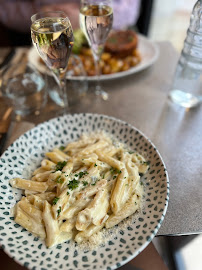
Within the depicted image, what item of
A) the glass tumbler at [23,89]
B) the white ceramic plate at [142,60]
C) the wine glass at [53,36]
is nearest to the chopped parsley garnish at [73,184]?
the wine glass at [53,36]

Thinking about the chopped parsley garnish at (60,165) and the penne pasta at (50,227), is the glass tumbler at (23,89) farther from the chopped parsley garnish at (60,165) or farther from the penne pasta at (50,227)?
the penne pasta at (50,227)

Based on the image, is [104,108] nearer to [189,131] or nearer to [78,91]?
[78,91]

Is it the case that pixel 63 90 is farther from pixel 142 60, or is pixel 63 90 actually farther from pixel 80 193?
pixel 142 60

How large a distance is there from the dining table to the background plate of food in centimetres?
6

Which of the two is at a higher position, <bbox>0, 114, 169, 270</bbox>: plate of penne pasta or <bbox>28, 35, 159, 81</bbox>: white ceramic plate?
<bbox>28, 35, 159, 81</bbox>: white ceramic plate

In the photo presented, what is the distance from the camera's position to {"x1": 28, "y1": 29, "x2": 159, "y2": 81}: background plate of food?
1.41 m

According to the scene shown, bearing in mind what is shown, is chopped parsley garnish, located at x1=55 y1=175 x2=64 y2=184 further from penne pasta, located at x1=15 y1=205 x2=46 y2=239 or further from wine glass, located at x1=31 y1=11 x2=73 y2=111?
wine glass, located at x1=31 y1=11 x2=73 y2=111

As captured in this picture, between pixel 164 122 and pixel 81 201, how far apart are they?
0.63 metres

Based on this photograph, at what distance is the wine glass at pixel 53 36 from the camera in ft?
2.68

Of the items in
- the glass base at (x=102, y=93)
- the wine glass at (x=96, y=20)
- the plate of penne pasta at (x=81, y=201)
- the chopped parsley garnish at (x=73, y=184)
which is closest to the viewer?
the plate of penne pasta at (x=81, y=201)

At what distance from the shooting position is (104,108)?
1.26 m

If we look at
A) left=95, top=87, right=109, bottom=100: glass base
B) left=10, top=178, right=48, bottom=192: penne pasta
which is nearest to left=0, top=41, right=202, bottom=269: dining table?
left=95, top=87, right=109, bottom=100: glass base

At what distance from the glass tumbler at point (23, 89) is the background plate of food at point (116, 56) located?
→ 0.10 meters

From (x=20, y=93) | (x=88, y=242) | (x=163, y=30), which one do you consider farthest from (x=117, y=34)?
(x=163, y=30)
